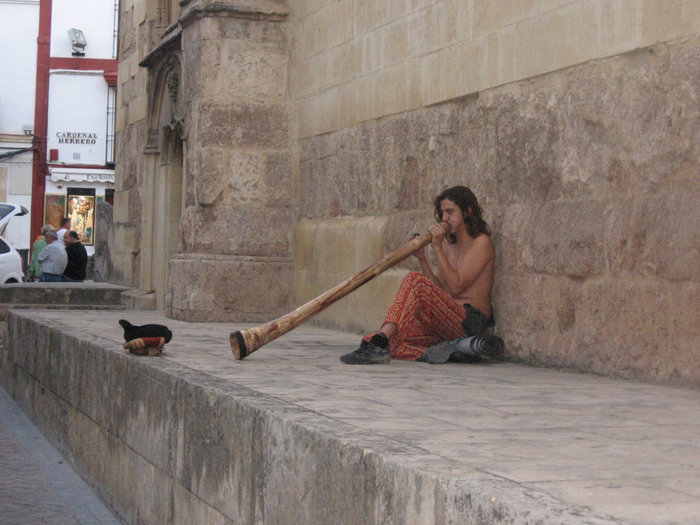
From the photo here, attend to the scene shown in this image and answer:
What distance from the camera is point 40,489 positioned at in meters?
6.29

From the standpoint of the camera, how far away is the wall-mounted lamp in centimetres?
3378

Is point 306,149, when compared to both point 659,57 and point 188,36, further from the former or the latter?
point 659,57

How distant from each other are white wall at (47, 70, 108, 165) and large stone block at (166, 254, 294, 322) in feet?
82.8

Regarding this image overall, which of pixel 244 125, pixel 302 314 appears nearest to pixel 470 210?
pixel 302 314

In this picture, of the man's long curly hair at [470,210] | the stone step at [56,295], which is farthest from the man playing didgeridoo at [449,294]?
the stone step at [56,295]

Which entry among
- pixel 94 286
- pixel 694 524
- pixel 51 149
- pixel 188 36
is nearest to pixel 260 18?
pixel 188 36

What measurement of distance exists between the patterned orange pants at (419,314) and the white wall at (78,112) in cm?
2896

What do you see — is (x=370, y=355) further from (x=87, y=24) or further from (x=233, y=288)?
(x=87, y=24)

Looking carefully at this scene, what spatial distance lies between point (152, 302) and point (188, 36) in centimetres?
337

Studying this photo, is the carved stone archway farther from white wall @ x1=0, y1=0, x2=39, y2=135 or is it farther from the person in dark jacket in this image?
white wall @ x1=0, y1=0, x2=39, y2=135

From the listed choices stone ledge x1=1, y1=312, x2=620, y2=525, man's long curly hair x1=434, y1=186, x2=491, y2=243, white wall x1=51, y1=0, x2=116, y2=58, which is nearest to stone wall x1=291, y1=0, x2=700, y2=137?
man's long curly hair x1=434, y1=186, x2=491, y2=243

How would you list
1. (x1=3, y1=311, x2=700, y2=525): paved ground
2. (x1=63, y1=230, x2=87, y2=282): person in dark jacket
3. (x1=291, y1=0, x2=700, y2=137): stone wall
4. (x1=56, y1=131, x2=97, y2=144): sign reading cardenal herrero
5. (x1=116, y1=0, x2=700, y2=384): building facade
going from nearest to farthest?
(x1=3, y1=311, x2=700, y2=525): paved ground, (x1=116, y1=0, x2=700, y2=384): building facade, (x1=291, y1=0, x2=700, y2=137): stone wall, (x1=63, y1=230, x2=87, y2=282): person in dark jacket, (x1=56, y1=131, x2=97, y2=144): sign reading cardenal herrero

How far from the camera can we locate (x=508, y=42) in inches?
248

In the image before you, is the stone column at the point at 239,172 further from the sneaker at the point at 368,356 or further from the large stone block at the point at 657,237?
the large stone block at the point at 657,237
